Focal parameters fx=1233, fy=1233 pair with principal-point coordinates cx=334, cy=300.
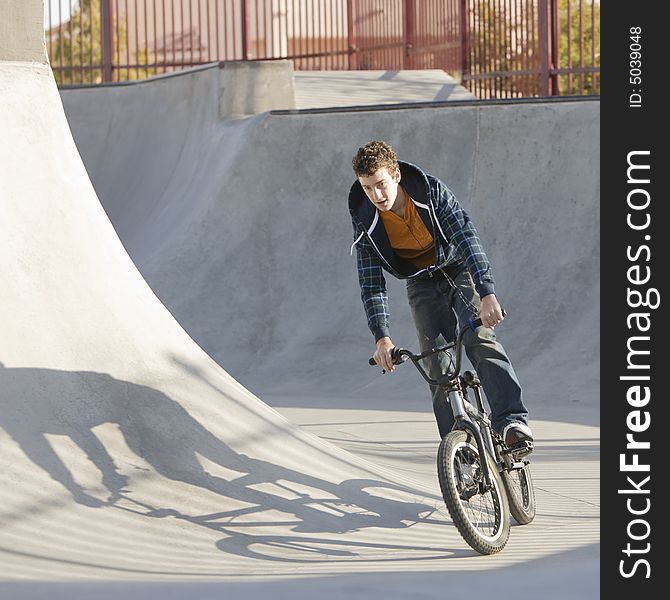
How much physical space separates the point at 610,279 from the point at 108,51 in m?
16.6

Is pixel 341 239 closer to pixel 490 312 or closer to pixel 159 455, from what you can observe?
pixel 159 455

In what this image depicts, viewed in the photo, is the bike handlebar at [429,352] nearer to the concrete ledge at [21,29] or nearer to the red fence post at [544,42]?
the concrete ledge at [21,29]

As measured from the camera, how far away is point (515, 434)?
18.9 ft

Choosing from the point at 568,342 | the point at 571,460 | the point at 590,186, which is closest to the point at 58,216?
the point at 571,460

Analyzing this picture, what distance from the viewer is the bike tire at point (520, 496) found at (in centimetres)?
575

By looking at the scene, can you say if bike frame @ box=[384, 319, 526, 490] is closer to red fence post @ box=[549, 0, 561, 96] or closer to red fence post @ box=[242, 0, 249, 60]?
red fence post @ box=[549, 0, 561, 96]

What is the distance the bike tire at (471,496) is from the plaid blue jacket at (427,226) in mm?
636

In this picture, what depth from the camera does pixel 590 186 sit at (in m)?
12.5

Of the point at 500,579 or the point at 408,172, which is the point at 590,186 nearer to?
the point at 408,172

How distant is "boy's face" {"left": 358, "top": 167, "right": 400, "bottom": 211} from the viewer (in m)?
5.32

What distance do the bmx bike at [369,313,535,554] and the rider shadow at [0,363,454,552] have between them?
21.8 inches

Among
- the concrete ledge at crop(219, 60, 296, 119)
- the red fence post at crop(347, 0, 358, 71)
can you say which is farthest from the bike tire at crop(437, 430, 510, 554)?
the red fence post at crop(347, 0, 358, 71)

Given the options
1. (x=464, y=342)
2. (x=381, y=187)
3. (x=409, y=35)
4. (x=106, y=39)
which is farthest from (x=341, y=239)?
(x=106, y=39)

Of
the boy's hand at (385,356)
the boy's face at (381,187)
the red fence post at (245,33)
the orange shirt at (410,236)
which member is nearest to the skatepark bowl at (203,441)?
the boy's hand at (385,356)
